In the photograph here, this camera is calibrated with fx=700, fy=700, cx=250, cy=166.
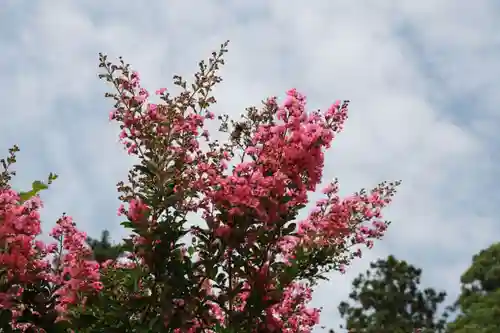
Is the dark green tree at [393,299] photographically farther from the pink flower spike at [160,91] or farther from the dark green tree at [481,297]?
the pink flower spike at [160,91]

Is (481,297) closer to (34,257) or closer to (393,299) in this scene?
(393,299)

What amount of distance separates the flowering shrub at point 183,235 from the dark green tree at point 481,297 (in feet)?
62.0

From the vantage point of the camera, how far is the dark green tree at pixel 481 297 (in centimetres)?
2284

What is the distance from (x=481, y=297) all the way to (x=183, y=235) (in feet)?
77.2

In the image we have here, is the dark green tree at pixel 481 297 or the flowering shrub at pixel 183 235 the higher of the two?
the dark green tree at pixel 481 297

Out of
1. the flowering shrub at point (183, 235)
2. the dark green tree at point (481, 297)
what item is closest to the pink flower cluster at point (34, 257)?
the flowering shrub at point (183, 235)

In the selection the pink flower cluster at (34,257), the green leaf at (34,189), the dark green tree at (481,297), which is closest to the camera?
the pink flower cluster at (34,257)

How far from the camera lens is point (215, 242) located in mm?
4625

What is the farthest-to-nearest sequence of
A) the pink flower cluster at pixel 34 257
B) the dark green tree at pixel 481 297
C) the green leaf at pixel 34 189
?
the dark green tree at pixel 481 297 < the green leaf at pixel 34 189 < the pink flower cluster at pixel 34 257

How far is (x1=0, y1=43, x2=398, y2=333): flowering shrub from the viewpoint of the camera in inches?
174

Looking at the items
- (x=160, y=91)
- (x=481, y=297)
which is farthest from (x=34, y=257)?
(x=481, y=297)

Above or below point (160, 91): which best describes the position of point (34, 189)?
below

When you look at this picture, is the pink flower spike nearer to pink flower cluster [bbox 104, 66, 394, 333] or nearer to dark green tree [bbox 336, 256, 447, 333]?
pink flower cluster [bbox 104, 66, 394, 333]

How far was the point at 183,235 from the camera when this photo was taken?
4.54 metres
